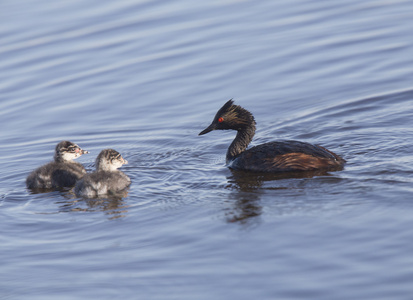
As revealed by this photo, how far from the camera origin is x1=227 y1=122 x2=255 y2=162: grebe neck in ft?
33.2

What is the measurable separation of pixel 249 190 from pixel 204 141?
94.9 inches

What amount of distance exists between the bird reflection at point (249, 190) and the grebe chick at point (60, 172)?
78.4 inches

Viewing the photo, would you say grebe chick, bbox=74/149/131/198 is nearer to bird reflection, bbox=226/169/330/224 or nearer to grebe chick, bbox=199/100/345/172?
bird reflection, bbox=226/169/330/224

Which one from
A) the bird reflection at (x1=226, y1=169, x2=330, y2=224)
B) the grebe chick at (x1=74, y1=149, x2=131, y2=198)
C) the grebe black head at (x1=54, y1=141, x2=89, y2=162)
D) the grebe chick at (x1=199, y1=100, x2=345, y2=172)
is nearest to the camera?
the bird reflection at (x1=226, y1=169, x2=330, y2=224)

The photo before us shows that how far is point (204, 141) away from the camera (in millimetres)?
11023

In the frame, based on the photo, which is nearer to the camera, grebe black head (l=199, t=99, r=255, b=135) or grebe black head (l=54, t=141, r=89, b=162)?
grebe black head (l=54, t=141, r=89, b=162)

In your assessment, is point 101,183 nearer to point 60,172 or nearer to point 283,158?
point 60,172

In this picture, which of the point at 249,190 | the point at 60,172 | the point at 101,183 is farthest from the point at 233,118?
the point at 60,172

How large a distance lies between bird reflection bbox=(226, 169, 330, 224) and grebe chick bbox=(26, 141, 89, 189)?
1.99 meters

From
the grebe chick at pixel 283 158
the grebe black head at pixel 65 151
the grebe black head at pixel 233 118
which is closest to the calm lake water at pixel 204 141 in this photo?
the grebe chick at pixel 283 158

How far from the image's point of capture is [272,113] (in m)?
11.7

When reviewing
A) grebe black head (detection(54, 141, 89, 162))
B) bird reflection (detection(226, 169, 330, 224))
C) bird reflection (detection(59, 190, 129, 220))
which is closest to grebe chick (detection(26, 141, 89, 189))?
grebe black head (detection(54, 141, 89, 162))

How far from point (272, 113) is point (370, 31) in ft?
13.7

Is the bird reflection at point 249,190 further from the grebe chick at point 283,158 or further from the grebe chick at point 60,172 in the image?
the grebe chick at point 60,172
